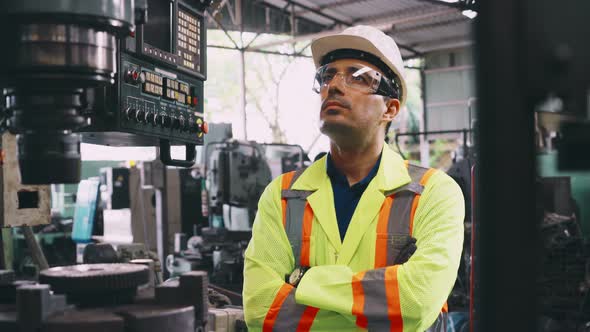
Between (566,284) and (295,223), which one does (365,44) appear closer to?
(295,223)

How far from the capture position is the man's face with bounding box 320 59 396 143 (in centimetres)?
235

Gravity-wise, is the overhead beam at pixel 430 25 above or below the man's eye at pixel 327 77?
above

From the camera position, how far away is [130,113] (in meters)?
2.01

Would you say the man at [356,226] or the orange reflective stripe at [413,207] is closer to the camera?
the man at [356,226]

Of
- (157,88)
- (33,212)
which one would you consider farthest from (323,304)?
(33,212)

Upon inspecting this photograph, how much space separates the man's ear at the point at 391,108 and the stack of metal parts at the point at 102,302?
1.48m

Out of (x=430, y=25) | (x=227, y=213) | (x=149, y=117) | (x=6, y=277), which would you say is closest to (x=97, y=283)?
(x=6, y=277)

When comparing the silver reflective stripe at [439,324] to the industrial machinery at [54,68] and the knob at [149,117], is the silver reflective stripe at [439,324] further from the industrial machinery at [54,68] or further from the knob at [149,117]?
the industrial machinery at [54,68]

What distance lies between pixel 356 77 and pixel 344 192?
40 cm

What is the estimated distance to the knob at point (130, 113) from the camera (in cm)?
198

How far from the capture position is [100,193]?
9070mm

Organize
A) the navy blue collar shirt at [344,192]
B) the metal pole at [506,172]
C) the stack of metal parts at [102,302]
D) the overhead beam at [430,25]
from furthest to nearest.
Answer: the overhead beam at [430,25], the navy blue collar shirt at [344,192], the stack of metal parts at [102,302], the metal pole at [506,172]

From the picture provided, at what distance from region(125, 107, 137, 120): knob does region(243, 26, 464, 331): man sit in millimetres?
582

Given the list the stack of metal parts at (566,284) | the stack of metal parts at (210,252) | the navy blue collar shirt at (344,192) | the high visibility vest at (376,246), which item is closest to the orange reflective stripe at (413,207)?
the high visibility vest at (376,246)
